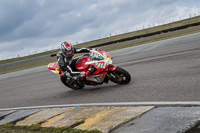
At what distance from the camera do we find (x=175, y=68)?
8.84 m

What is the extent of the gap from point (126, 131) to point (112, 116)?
0.93m

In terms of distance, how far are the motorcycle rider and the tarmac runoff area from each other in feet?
5.90

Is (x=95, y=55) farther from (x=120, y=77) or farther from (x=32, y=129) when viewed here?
(x=32, y=129)

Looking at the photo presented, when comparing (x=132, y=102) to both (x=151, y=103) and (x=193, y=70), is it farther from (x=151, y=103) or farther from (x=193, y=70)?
(x=193, y=70)

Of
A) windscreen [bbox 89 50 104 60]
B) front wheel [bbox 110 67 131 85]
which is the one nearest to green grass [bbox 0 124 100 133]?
windscreen [bbox 89 50 104 60]

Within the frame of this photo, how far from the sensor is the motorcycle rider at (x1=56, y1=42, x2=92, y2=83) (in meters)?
8.24

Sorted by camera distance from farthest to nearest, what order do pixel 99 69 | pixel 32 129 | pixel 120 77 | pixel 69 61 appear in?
pixel 69 61 → pixel 120 77 → pixel 99 69 → pixel 32 129

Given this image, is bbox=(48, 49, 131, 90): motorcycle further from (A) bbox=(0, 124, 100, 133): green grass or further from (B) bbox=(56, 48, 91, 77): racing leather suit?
(A) bbox=(0, 124, 100, 133): green grass

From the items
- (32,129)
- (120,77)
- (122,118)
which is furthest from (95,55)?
(122,118)

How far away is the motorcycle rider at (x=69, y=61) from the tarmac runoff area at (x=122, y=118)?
180 centimetres

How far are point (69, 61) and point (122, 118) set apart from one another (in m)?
4.19

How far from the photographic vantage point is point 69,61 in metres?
8.45

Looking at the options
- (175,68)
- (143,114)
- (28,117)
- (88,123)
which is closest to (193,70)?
(175,68)

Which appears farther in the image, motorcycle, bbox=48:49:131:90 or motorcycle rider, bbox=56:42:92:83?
motorcycle rider, bbox=56:42:92:83
